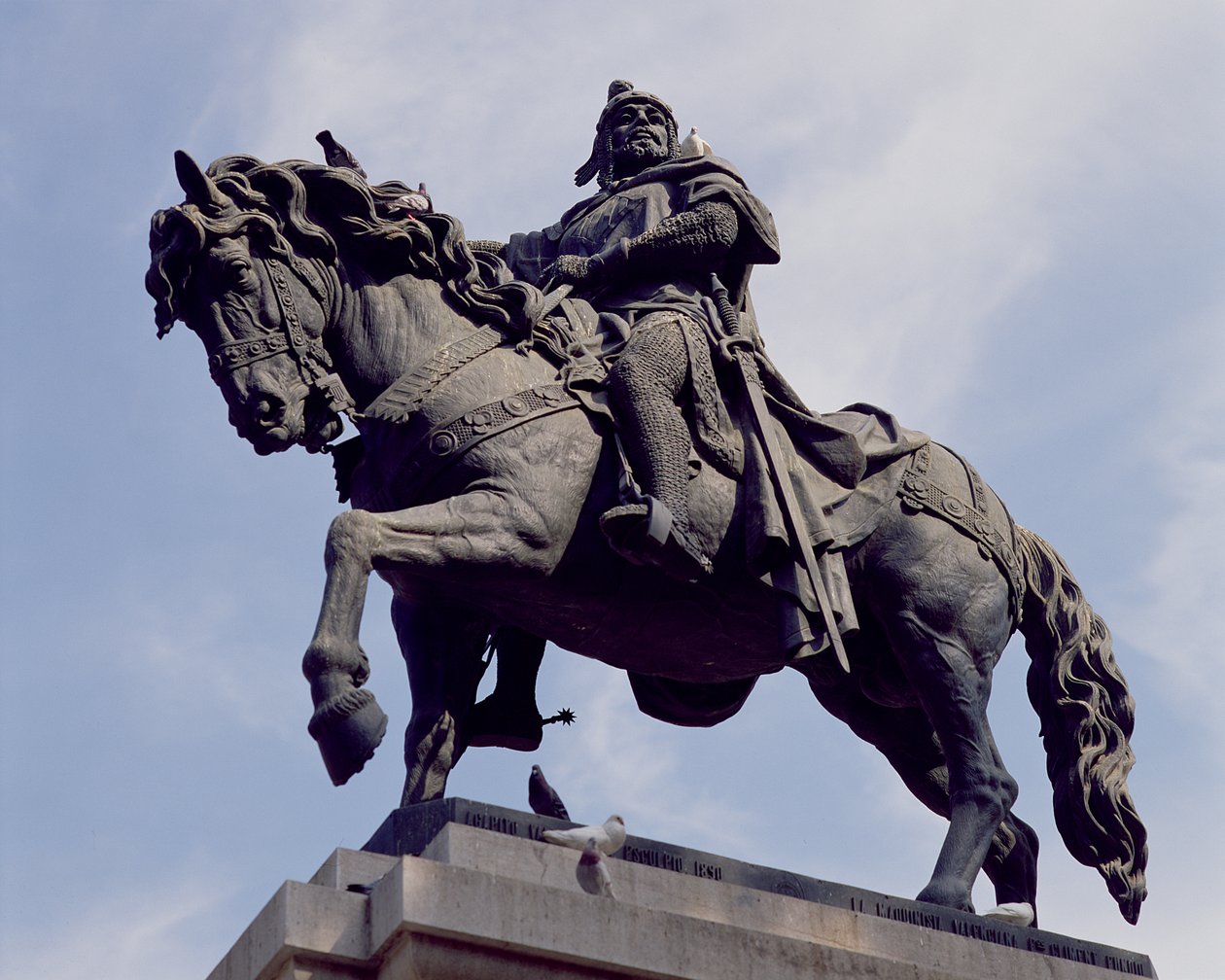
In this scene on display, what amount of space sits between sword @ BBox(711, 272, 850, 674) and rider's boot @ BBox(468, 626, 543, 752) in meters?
1.52

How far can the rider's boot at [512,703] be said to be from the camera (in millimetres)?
13961

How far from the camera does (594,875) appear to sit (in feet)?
38.7

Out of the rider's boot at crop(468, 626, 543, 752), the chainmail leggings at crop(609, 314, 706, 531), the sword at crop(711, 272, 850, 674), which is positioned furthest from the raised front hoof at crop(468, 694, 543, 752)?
the sword at crop(711, 272, 850, 674)

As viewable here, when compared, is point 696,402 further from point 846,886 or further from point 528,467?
point 846,886

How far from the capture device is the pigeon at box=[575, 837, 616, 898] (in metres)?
11.8

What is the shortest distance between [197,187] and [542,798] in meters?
3.30

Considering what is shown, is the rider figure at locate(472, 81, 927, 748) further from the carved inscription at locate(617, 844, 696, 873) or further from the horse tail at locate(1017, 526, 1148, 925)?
the carved inscription at locate(617, 844, 696, 873)

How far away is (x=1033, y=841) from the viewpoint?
14688 millimetres

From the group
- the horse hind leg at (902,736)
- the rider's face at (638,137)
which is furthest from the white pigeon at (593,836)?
the rider's face at (638,137)

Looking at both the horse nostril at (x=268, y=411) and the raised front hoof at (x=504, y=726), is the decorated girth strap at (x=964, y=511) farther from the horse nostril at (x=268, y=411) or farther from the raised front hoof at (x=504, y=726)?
the horse nostril at (x=268, y=411)

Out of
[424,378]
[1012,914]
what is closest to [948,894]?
[1012,914]

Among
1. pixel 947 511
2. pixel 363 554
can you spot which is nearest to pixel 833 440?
pixel 947 511

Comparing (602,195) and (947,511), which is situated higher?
(602,195)

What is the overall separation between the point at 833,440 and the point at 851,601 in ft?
2.91
